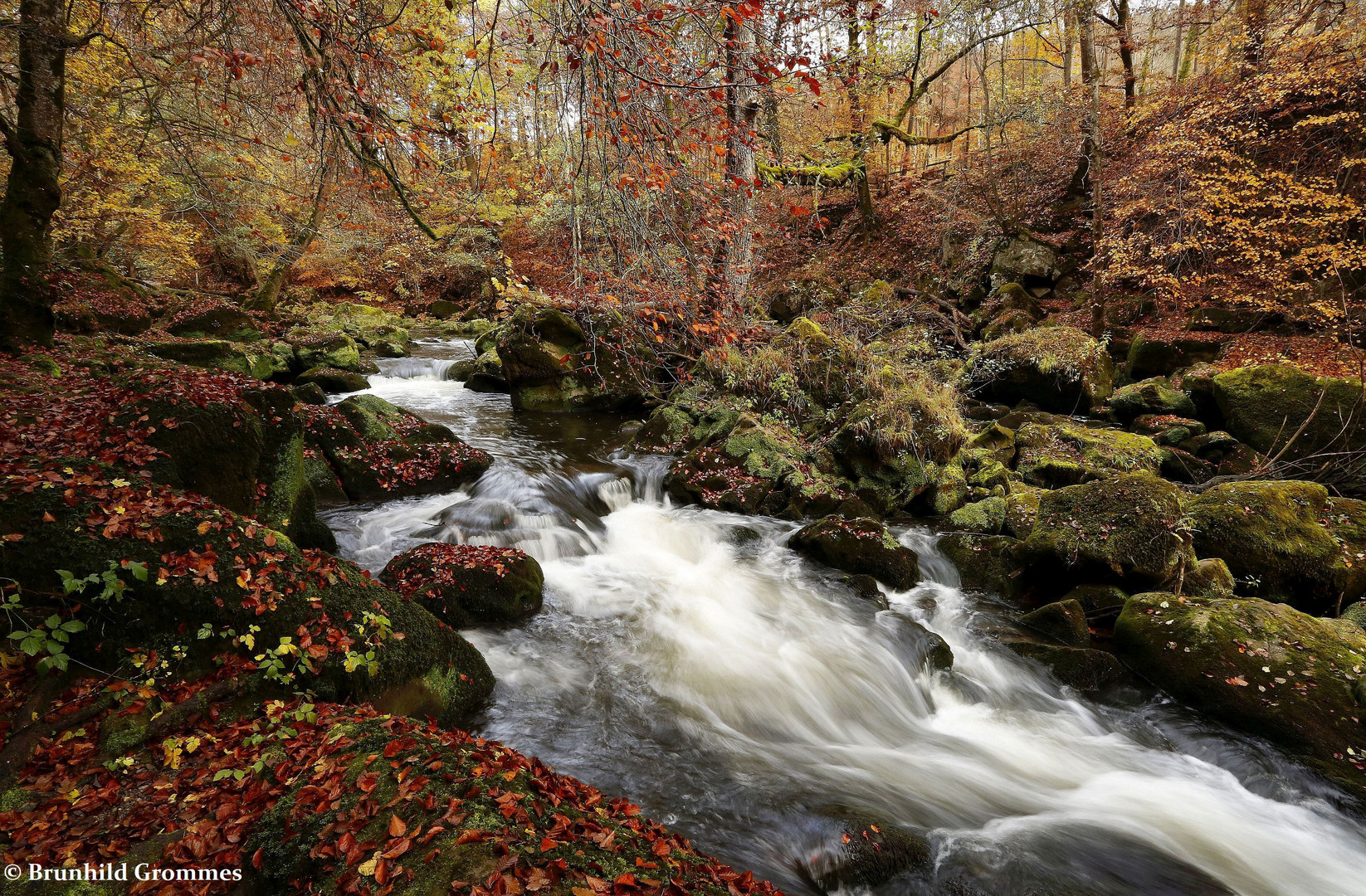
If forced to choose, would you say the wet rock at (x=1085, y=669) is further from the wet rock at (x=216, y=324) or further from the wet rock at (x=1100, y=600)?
the wet rock at (x=216, y=324)

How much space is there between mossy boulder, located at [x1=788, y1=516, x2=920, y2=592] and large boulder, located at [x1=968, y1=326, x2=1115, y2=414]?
18.7 feet

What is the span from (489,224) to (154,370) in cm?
513

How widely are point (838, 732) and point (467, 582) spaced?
4.05 m

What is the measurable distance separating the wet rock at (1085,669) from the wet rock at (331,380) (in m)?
15.3

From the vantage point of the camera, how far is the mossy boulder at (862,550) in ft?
25.5

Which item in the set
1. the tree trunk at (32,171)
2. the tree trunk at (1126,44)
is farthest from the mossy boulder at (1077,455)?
the tree trunk at (32,171)

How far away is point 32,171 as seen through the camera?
21.4 feet

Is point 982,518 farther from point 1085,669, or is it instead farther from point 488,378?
point 488,378

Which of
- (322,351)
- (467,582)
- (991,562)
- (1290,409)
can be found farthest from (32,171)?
(1290,409)

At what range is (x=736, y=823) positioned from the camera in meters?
4.11

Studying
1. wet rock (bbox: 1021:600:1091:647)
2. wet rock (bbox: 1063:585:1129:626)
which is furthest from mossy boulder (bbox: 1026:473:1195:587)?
wet rock (bbox: 1021:600:1091:647)

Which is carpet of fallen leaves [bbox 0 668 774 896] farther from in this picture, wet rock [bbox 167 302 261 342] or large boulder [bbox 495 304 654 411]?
wet rock [bbox 167 302 261 342]

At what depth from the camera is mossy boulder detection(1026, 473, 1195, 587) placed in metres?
6.53

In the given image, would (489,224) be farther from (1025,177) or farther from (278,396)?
(1025,177)
